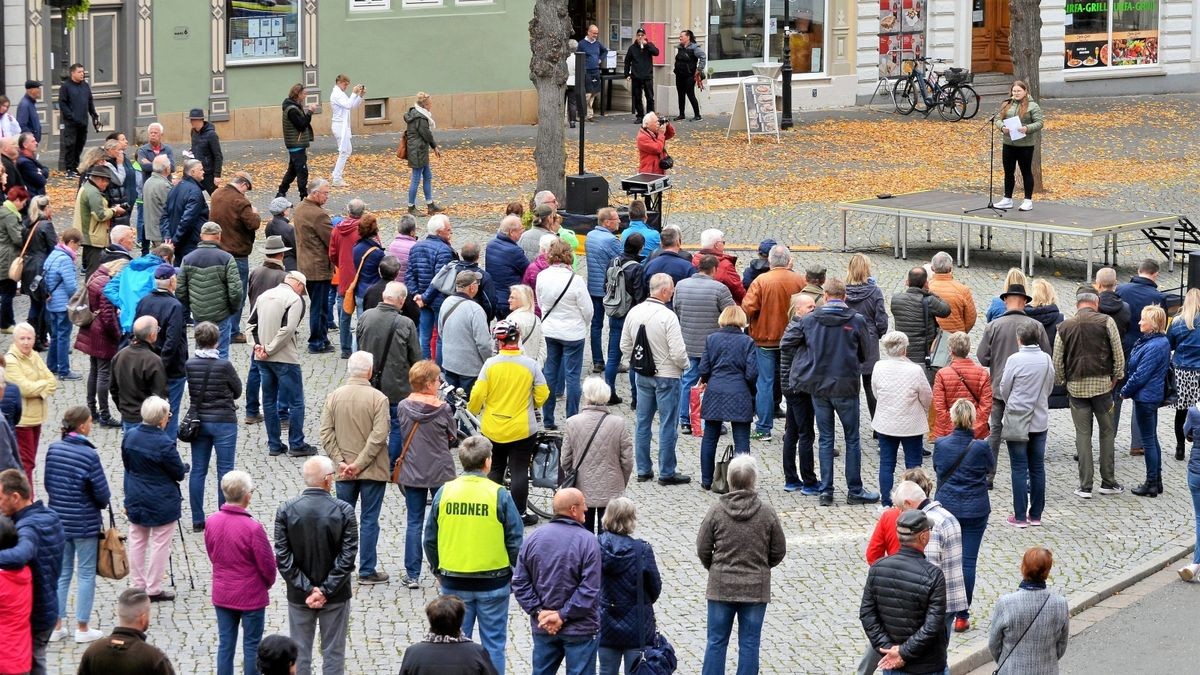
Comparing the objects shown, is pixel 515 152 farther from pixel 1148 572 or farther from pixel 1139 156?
pixel 1148 572

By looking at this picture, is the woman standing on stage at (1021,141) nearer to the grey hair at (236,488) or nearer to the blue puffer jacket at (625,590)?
the blue puffer jacket at (625,590)

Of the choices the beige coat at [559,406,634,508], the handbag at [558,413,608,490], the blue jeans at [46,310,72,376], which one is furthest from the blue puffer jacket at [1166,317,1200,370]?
the blue jeans at [46,310,72,376]

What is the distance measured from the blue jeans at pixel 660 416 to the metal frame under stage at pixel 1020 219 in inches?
357

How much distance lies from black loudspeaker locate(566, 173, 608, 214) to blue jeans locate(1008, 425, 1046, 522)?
9.56m

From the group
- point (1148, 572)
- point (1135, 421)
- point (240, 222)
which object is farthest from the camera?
point (240, 222)

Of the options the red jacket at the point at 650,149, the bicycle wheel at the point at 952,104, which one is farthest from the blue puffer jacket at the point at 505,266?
the bicycle wheel at the point at 952,104

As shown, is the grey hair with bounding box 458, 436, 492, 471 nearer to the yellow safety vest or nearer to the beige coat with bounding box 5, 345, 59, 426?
the yellow safety vest

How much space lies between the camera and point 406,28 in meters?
33.8

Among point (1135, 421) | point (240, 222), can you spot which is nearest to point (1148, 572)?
point (1135, 421)

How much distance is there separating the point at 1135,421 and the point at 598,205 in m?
8.79

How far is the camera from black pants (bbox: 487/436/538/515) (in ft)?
44.5

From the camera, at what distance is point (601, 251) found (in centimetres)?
1762

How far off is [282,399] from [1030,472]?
6.19 meters

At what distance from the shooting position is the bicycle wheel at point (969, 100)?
3672 cm
